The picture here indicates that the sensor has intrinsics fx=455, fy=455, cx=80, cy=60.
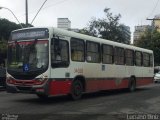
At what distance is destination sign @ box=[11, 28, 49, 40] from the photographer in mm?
17289

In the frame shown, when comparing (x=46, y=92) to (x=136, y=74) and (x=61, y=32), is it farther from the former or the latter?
(x=136, y=74)

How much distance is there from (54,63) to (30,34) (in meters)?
1.55

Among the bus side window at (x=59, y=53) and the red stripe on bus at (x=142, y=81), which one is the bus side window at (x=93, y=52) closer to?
the bus side window at (x=59, y=53)

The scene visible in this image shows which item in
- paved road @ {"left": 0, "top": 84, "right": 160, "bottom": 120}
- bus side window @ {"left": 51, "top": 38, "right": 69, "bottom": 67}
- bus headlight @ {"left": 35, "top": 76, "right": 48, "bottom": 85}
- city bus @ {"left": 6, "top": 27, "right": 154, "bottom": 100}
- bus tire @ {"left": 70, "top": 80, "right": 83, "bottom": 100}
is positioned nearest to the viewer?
paved road @ {"left": 0, "top": 84, "right": 160, "bottom": 120}

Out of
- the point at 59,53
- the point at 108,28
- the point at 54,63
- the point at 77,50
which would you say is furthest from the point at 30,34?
the point at 108,28

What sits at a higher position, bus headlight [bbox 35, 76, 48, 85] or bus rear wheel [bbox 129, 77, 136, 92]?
bus headlight [bbox 35, 76, 48, 85]

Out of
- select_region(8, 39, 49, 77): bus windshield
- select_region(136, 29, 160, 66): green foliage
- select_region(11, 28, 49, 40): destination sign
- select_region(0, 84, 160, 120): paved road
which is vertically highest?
select_region(136, 29, 160, 66): green foliage

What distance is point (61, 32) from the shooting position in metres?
17.9

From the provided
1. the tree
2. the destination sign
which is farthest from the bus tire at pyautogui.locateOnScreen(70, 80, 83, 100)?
the tree

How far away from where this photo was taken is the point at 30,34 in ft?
58.1

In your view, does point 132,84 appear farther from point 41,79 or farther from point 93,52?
point 41,79

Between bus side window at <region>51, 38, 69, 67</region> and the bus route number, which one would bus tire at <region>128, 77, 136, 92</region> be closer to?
the bus route number

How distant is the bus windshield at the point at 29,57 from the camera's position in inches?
669

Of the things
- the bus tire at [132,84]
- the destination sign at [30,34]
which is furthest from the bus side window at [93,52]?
the bus tire at [132,84]
